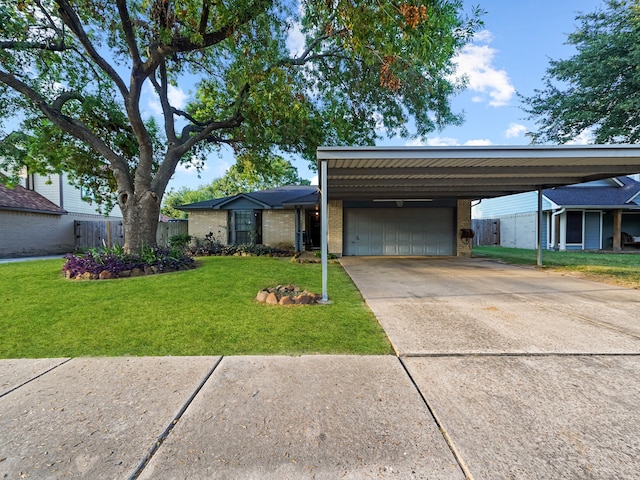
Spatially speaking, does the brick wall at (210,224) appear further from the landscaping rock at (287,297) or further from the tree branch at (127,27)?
the landscaping rock at (287,297)

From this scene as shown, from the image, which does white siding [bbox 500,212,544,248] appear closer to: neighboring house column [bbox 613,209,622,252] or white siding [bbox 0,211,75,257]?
neighboring house column [bbox 613,209,622,252]

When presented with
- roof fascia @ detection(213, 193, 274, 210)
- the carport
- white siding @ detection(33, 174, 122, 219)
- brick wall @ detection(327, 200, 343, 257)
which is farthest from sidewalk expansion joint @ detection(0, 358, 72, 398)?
white siding @ detection(33, 174, 122, 219)

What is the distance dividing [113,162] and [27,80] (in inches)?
165

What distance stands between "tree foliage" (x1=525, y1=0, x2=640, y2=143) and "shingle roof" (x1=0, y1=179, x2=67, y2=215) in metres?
23.3

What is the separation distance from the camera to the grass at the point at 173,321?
338cm

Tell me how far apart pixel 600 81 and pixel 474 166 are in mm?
9510

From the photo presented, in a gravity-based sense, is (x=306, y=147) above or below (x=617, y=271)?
above

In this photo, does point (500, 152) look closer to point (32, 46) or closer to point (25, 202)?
point (32, 46)

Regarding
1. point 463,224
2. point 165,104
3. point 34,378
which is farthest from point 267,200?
point 34,378

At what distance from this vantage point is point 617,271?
8.53m

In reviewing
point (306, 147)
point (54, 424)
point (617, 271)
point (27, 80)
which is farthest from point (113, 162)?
point (617, 271)

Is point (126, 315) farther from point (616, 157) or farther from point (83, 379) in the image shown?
point (616, 157)

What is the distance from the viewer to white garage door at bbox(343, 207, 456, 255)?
14023 millimetres

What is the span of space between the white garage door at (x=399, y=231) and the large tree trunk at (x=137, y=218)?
7873 millimetres
